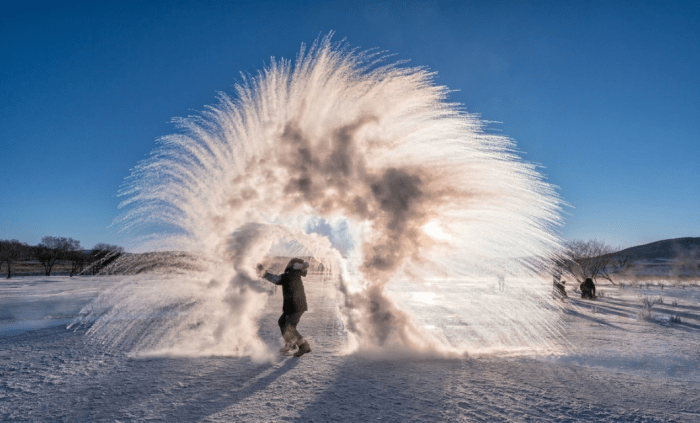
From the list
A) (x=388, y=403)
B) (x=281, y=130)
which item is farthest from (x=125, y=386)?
(x=281, y=130)

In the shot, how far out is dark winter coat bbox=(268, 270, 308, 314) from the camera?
7527 millimetres

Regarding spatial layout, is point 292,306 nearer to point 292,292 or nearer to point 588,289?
point 292,292

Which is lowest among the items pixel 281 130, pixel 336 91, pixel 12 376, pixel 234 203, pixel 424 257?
pixel 12 376

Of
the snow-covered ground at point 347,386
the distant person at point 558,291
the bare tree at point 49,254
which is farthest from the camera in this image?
the bare tree at point 49,254

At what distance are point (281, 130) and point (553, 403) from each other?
254 inches

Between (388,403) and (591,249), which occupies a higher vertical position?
(591,249)

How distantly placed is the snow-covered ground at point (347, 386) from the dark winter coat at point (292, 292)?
914 mm

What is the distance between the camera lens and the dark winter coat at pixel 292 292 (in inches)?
296

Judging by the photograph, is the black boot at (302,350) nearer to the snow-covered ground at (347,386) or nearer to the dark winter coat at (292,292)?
the snow-covered ground at (347,386)

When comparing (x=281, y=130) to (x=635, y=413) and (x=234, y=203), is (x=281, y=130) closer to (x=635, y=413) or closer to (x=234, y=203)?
(x=234, y=203)

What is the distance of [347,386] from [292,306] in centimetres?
230

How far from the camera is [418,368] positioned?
6.60m

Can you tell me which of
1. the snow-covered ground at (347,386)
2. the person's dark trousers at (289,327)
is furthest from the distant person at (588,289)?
A: the person's dark trousers at (289,327)

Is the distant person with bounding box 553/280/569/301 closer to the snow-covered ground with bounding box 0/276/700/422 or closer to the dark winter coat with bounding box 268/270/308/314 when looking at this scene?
the snow-covered ground with bounding box 0/276/700/422
